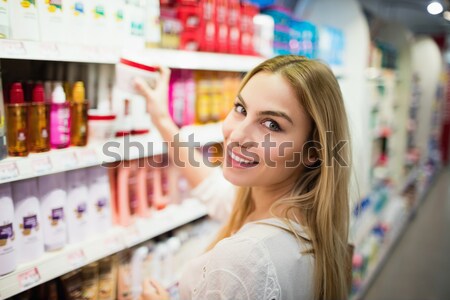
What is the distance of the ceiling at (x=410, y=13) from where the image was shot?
5.90m

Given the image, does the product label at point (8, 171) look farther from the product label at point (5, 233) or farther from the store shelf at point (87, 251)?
the store shelf at point (87, 251)

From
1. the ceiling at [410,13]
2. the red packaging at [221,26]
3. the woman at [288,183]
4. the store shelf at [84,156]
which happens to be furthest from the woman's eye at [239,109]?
the ceiling at [410,13]

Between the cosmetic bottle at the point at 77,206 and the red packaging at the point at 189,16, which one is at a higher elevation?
the red packaging at the point at 189,16

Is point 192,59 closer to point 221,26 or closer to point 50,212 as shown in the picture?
point 221,26

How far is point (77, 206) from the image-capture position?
147 centimetres

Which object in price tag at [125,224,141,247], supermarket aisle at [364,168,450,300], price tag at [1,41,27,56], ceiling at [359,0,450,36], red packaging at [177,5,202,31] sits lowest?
supermarket aisle at [364,168,450,300]

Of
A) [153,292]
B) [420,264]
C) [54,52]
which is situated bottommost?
[420,264]

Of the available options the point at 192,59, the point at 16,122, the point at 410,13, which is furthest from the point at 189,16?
the point at 410,13

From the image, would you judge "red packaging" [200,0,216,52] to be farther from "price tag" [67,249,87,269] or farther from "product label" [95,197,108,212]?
"price tag" [67,249,87,269]

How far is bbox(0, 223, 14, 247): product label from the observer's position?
1.21 metres

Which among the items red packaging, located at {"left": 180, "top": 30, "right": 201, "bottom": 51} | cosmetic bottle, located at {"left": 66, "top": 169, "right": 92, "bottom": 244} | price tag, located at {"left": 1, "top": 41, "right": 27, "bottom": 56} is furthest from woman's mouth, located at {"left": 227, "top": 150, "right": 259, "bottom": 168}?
red packaging, located at {"left": 180, "top": 30, "right": 201, "bottom": 51}

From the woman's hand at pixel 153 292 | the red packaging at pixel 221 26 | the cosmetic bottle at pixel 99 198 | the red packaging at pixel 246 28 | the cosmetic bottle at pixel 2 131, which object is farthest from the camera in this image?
the red packaging at pixel 246 28

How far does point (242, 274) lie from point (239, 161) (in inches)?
14.8

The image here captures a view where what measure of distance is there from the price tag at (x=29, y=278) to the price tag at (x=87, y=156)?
→ 40 cm
